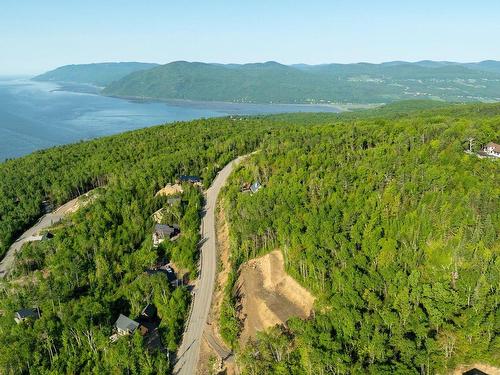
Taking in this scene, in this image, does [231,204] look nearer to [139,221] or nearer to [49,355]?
[139,221]

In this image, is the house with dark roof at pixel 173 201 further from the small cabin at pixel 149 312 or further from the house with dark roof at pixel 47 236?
the small cabin at pixel 149 312

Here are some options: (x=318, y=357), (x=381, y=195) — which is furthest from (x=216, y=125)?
(x=318, y=357)

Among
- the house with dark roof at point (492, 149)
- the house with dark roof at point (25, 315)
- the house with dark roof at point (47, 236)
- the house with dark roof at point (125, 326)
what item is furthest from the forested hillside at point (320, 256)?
the house with dark roof at point (47, 236)

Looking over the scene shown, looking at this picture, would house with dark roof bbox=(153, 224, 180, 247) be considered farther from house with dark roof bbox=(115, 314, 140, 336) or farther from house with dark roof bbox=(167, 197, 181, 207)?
house with dark roof bbox=(115, 314, 140, 336)

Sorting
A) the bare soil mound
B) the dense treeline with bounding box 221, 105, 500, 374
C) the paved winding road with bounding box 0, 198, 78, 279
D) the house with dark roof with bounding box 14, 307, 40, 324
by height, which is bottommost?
the paved winding road with bounding box 0, 198, 78, 279

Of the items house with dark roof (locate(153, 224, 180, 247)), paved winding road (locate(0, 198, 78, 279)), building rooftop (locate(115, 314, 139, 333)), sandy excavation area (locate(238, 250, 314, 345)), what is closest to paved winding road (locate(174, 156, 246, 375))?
sandy excavation area (locate(238, 250, 314, 345))

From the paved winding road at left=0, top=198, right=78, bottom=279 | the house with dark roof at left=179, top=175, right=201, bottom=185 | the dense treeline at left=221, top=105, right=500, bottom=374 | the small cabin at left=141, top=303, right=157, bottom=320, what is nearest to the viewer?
the dense treeline at left=221, top=105, right=500, bottom=374
